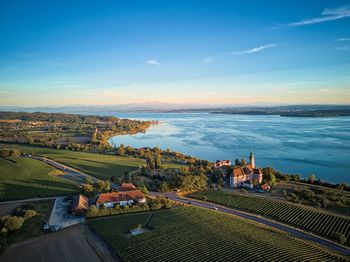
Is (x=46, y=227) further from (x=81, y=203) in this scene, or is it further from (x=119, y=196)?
(x=119, y=196)

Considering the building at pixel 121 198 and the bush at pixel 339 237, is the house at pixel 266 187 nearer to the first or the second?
the bush at pixel 339 237

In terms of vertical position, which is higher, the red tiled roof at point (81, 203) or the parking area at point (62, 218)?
the red tiled roof at point (81, 203)

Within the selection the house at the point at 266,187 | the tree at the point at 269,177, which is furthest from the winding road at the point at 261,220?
the tree at the point at 269,177

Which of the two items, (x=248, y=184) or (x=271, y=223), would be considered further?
(x=248, y=184)

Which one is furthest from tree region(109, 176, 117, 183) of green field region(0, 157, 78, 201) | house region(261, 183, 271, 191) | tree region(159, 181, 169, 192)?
house region(261, 183, 271, 191)

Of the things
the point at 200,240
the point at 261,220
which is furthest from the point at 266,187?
the point at 200,240

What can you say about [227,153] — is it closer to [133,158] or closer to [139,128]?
[133,158]
